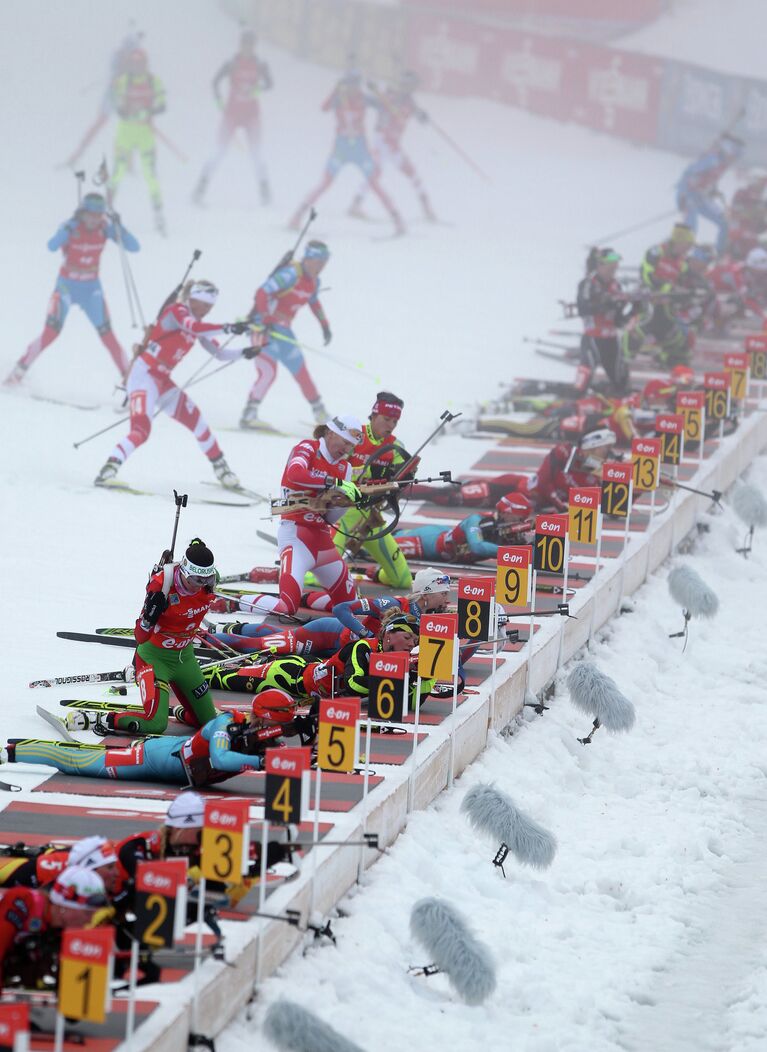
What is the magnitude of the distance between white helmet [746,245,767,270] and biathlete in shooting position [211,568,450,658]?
13732 millimetres

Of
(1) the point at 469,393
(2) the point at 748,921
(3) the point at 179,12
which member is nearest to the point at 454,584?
(2) the point at 748,921

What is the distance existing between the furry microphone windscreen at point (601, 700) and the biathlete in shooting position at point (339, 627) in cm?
122

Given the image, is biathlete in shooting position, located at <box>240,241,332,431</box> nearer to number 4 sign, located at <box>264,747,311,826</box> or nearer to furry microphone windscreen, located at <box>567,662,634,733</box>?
furry microphone windscreen, located at <box>567,662,634,733</box>

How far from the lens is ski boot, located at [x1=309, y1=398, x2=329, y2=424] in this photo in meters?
19.0

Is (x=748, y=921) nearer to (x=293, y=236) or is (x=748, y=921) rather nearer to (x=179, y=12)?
(x=293, y=236)

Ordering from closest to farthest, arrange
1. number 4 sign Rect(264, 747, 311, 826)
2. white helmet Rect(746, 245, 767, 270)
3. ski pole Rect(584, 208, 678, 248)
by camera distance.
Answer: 1. number 4 sign Rect(264, 747, 311, 826)
2. white helmet Rect(746, 245, 767, 270)
3. ski pole Rect(584, 208, 678, 248)

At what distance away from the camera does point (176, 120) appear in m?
31.2

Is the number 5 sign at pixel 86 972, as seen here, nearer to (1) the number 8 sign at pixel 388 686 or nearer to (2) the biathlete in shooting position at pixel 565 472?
(1) the number 8 sign at pixel 388 686

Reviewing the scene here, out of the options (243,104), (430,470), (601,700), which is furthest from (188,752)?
(243,104)

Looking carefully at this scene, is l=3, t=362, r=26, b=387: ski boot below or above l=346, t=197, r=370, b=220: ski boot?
below

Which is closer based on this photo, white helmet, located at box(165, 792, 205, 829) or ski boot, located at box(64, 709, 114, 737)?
white helmet, located at box(165, 792, 205, 829)

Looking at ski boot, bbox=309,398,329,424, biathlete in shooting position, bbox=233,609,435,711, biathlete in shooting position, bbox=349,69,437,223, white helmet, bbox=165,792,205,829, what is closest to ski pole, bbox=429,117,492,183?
biathlete in shooting position, bbox=349,69,437,223

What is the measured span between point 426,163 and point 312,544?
19.7m

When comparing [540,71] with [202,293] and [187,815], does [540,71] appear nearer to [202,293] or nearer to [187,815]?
[202,293]
